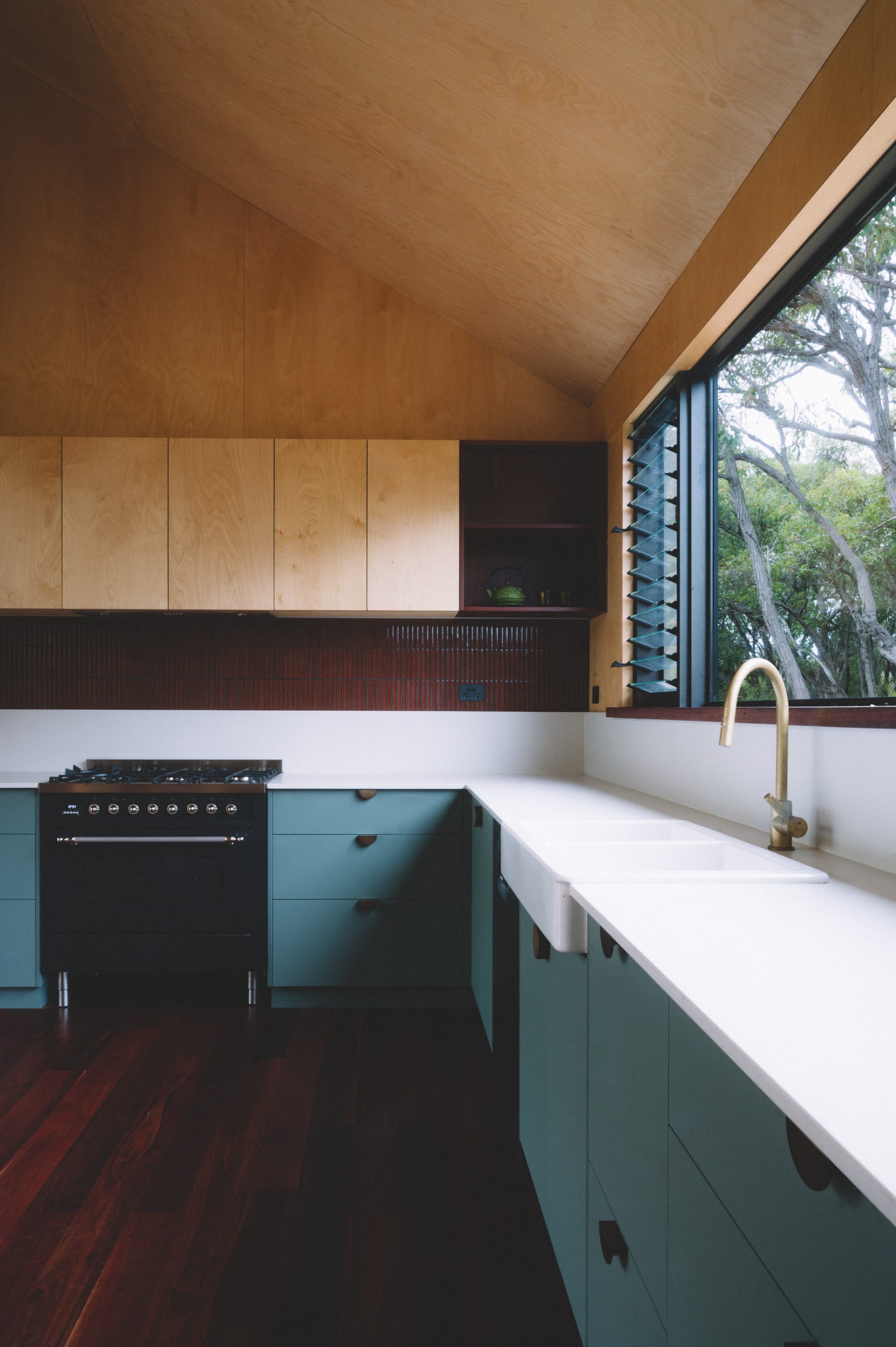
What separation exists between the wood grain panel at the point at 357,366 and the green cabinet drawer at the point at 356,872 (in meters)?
1.76

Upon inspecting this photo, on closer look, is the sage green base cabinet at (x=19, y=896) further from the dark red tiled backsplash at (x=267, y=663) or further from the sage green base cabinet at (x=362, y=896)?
the sage green base cabinet at (x=362, y=896)

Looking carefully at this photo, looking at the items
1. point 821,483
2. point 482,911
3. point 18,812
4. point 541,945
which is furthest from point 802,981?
point 18,812

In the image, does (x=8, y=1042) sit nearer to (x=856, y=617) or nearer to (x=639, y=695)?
(x=639, y=695)

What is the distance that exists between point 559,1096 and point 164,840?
1881 mm

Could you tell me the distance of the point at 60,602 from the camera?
2.98 meters

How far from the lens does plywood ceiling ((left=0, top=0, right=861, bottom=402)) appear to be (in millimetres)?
1525

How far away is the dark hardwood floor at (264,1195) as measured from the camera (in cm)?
142

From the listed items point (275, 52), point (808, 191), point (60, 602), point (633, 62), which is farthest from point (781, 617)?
point (60, 602)

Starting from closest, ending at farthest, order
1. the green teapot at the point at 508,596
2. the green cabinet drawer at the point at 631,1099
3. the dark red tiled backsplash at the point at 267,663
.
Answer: the green cabinet drawer at the point at 631,1099 < the green teapot at the point at 508,596 < the dark red tiled backsplash at the point at 267,663

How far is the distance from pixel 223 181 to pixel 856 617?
320cm

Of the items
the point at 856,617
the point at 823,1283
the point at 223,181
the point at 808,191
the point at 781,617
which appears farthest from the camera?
the point at 223,181

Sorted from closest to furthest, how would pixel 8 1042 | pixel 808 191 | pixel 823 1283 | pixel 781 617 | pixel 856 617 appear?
pixel 823 1283
pixel 808 191
pixel 856 617
pixel 781 617
pixel 8 1042

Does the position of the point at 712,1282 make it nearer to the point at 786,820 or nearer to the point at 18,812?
the point at 786,820

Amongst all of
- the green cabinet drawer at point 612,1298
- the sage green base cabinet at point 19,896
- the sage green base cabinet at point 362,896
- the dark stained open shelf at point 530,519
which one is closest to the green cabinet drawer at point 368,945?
the sage green base cabinet at point 362,896
